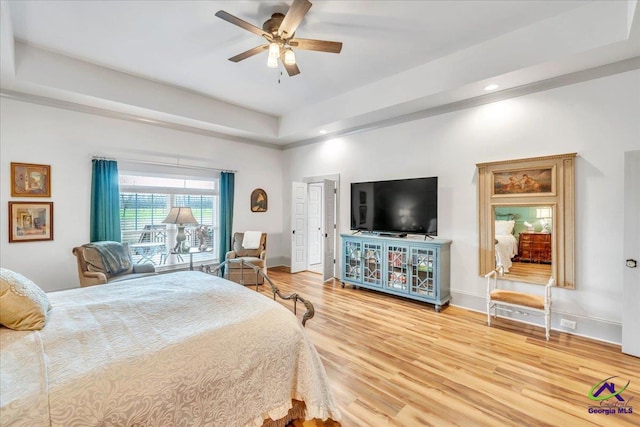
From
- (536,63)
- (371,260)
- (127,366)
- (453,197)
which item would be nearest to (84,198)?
(127,366)

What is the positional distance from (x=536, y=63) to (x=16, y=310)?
4558 mm

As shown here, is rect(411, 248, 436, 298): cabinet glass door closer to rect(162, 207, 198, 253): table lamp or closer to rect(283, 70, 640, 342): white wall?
rect(283, 70, 640, 342): white wall

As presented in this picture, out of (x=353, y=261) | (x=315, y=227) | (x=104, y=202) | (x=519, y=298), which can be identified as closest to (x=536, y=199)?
(x=519, y=298)

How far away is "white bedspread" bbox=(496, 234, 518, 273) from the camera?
356 centimetres

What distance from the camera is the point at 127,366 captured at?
1194mm

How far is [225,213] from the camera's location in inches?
222

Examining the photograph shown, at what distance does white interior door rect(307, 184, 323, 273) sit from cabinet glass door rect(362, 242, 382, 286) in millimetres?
2256

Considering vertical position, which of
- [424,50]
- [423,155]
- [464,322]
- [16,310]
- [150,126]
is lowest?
[464,322]

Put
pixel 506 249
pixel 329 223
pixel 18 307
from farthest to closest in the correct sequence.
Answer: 1. pixel 329 223
2. pixel 506 249
3. pixel 18 307

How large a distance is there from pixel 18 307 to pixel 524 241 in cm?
459

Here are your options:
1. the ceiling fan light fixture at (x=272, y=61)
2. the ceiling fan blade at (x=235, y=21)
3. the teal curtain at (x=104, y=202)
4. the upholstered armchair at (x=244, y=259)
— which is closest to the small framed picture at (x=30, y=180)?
the teal curtain at (x=104, y=202)

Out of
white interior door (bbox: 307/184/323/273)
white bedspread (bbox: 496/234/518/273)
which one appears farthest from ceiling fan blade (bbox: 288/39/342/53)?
white interior door (bbox: 307/184/323/273)

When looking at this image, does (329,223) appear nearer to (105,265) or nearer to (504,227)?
(504,227)

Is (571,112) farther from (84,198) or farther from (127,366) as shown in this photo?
(84,198)
